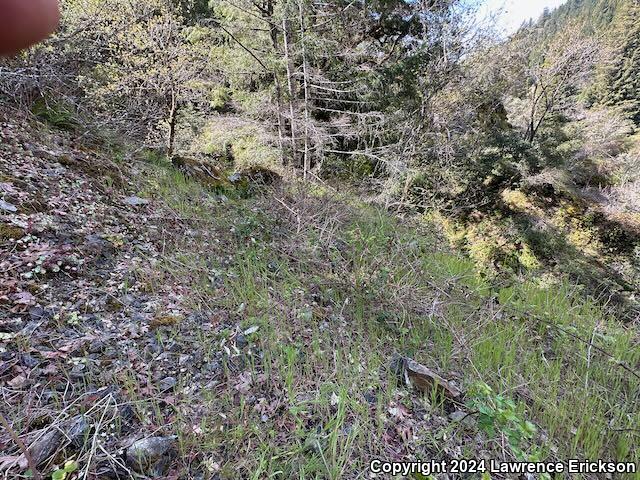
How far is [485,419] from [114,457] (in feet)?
5.26

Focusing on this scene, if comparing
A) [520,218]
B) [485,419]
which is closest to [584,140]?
[520,218]

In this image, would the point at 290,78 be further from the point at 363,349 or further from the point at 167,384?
the point at 167,384

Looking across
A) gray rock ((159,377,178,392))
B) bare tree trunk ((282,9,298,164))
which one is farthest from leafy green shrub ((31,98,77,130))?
bare tree trunk ((282,9,298,164))

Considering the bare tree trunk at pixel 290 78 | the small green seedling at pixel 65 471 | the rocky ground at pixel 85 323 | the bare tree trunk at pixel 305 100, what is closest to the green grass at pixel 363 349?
the rocky ground at pixel 85 323

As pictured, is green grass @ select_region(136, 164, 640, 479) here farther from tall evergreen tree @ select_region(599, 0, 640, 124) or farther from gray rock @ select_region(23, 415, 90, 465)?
tall evergreen tree @ select_region(599, 0, 640, 124)

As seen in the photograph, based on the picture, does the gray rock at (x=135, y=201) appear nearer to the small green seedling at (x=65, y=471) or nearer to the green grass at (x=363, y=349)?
the green grass at (x=363, y=349)

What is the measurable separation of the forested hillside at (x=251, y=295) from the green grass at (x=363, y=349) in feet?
0.05

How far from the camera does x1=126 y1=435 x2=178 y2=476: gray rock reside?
121 centimetres

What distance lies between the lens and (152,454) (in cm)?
125

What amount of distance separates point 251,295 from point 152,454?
124 centimetres

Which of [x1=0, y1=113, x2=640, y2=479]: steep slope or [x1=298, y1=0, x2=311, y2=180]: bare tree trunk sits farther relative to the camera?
[x1=298, y1=0, x2=311, y2=180]: bare tree trunk

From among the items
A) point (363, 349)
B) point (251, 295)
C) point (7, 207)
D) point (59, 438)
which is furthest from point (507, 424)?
point (7, 207)

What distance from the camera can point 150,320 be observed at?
1.98 m

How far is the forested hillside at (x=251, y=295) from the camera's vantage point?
142cm
